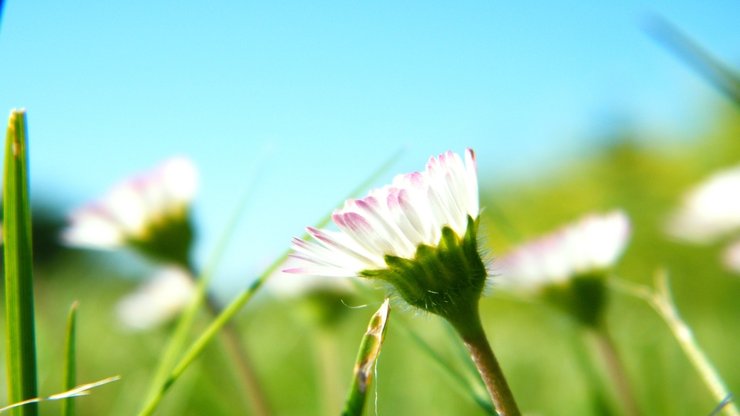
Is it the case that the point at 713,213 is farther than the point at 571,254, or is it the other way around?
the point at 713,213

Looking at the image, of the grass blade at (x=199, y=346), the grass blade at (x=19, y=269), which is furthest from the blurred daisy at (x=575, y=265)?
the grass blade at (x=19, y=269)

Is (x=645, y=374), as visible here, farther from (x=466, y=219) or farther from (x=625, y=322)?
(x=625, y=322)

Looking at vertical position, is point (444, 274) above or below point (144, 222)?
below

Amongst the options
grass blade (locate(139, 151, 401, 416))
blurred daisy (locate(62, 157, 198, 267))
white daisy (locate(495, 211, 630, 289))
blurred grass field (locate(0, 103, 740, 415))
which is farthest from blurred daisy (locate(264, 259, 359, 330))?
grass blade (locate(139, 151, 401, 416))

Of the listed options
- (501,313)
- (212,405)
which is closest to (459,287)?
(212,405)

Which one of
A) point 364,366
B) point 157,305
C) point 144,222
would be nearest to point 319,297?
point 144,222

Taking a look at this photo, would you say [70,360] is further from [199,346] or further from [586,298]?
[586,298]

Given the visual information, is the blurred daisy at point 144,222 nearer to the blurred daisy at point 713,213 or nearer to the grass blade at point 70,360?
the grass blade at point 70,360
